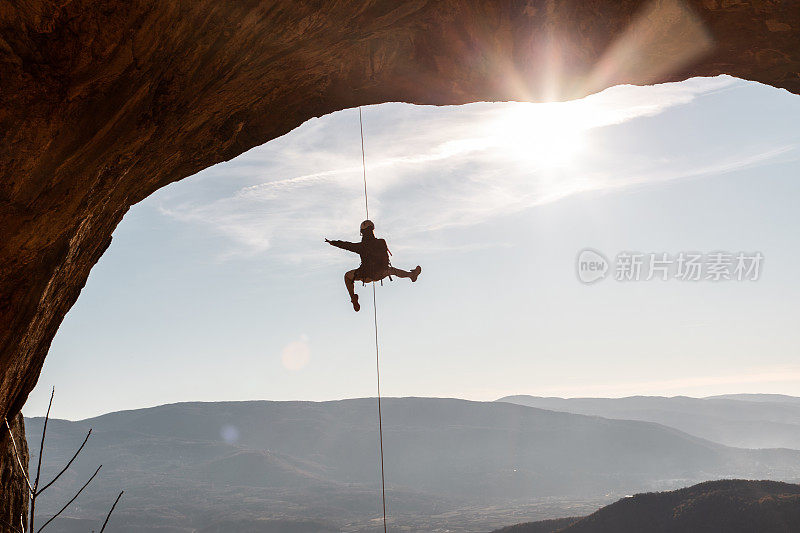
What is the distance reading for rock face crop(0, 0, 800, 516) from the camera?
5551mm

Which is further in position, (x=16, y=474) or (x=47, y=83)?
(x=16, y=474)

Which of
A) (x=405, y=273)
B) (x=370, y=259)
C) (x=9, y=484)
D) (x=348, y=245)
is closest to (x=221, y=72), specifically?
(x=348, y=245)

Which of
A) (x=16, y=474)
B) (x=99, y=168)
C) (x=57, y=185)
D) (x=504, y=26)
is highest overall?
(x=504, y=26)

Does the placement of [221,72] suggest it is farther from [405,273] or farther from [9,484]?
[9,484]

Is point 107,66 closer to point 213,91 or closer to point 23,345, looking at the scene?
point 213,91

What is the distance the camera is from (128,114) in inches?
266

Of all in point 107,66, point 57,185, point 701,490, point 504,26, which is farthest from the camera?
point 701,490

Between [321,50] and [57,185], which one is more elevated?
[321,50]

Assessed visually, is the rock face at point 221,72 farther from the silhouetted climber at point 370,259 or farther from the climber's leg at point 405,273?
the climber's leg at point 405,273

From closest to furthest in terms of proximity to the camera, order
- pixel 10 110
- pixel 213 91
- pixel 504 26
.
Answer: pixel 10 110 → pixel 213 91 → pixel 504 26

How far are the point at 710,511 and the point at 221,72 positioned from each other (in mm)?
58138

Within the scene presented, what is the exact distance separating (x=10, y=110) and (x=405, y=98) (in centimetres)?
782

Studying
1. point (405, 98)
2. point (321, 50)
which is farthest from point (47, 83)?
point (405, 98)

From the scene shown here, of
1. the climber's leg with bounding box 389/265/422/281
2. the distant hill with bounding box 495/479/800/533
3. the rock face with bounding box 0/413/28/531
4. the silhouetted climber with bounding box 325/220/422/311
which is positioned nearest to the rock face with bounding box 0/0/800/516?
the rock face with bounding box 0/413/28/531
